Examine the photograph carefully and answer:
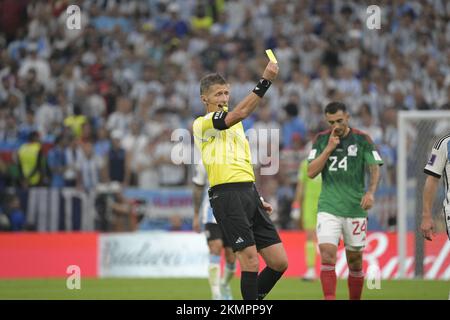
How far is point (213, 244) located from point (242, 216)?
4.38m

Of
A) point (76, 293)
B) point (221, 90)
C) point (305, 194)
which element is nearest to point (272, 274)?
point (221, 90)

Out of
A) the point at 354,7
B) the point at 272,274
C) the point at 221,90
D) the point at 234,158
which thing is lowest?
the point at 272,274

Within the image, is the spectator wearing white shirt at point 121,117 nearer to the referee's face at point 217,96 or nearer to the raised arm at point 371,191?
the raised arm at point 371,191

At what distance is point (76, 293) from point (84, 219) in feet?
17.6

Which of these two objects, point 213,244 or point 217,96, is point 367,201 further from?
point 213,244

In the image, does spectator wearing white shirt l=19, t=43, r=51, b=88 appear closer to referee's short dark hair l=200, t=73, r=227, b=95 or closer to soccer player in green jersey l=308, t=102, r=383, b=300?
soccer player in green jersey l=308, t=102, r=383, b=300

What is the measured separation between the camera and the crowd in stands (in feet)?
71.3

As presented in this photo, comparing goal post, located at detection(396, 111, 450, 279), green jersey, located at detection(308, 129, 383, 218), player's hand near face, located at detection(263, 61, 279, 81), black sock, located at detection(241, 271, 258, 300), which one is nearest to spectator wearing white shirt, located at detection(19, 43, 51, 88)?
goal post, located at detection(396, 111, 450, 279)

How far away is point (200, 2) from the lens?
27031 mm

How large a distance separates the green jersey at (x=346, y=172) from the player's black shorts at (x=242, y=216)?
1785mm

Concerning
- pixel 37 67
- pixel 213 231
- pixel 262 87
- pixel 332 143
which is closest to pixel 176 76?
pixel 37 67

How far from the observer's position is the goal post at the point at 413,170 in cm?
1880

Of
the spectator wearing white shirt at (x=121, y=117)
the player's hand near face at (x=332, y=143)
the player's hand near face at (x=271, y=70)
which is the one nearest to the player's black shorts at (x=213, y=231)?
the player's hand near face at (x=332, y=143)

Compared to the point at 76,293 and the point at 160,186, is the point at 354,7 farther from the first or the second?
the point at 76,293
